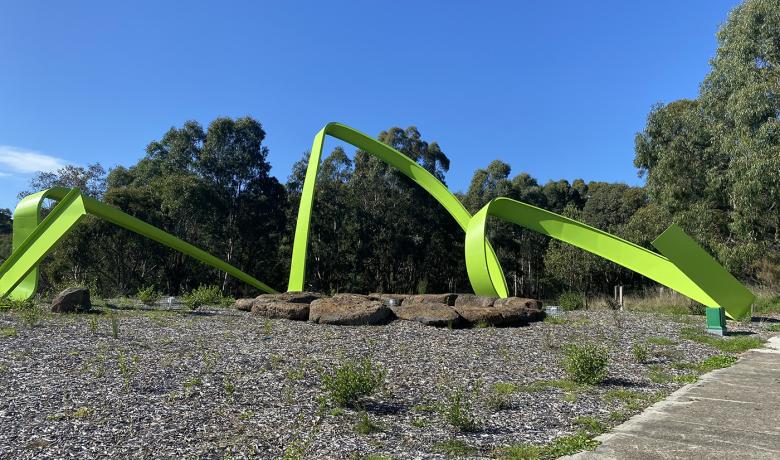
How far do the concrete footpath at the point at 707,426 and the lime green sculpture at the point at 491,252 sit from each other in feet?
17.9

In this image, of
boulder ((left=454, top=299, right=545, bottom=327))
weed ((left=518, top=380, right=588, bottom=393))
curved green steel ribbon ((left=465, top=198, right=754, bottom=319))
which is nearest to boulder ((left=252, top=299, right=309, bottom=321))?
boulder ((left=454, top=299, right=545, bottom=327))

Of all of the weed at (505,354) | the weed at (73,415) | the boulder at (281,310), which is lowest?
the weed at (73,415)

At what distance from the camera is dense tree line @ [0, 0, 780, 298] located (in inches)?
734

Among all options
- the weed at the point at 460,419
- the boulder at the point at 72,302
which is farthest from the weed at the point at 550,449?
the boulder at the point at 72,302

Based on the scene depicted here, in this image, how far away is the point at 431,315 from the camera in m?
11.2

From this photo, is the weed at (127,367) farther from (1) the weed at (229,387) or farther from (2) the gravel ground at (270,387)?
(1) the weed at (229,387)

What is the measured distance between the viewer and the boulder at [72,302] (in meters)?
11.7

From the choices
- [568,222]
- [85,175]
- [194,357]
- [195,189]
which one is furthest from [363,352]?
[85,175]

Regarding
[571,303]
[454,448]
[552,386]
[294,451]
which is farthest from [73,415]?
[571,303]

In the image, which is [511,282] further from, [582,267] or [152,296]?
[152,296]

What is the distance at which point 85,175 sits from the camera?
3494cm

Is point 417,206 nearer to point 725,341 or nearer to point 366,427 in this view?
point 725,341

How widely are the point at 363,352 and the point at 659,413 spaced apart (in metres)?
4.13

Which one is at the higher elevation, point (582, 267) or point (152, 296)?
point (582, 267)
